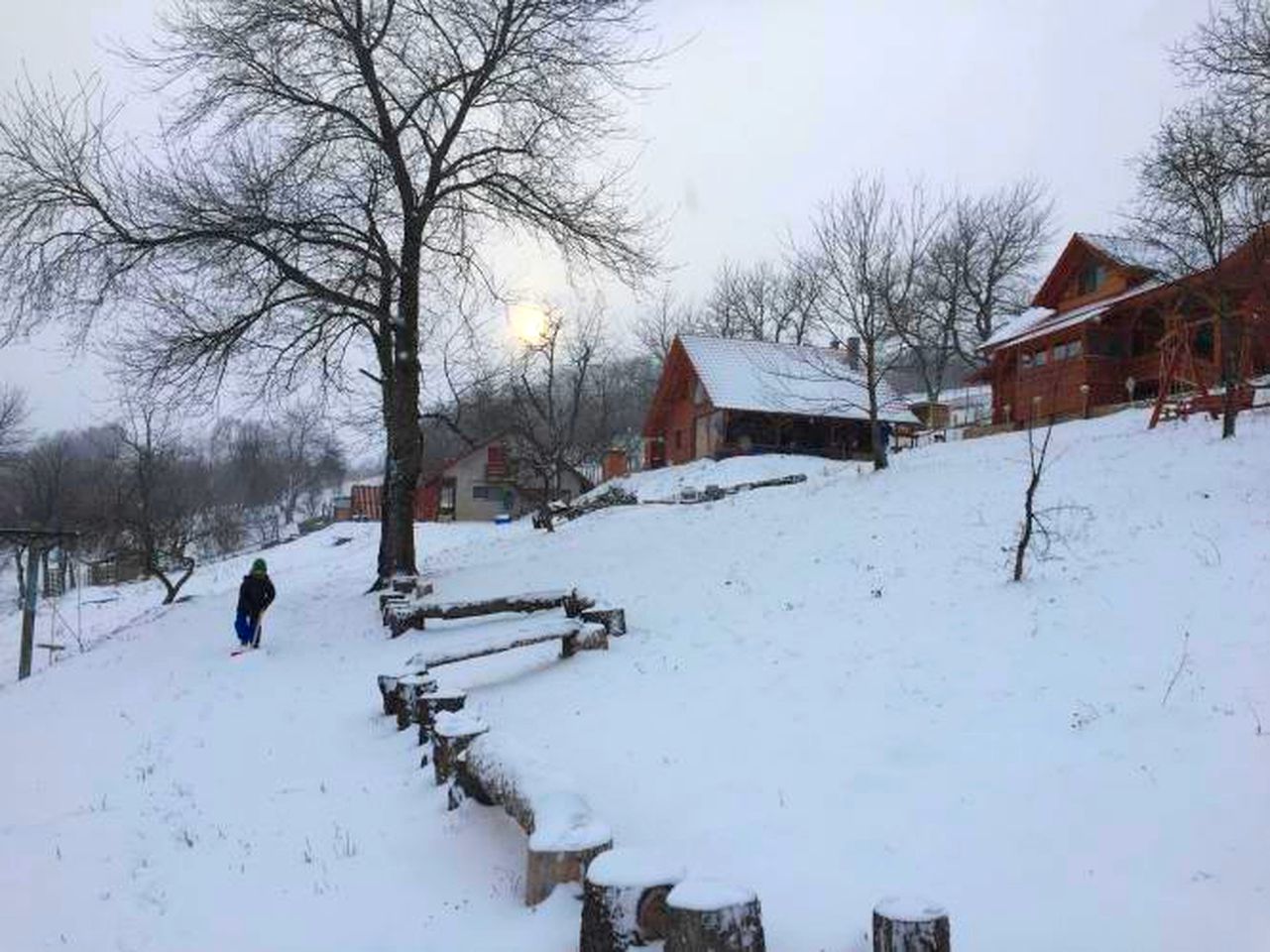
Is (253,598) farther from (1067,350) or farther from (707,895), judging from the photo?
(1067,350)

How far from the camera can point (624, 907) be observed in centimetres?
371

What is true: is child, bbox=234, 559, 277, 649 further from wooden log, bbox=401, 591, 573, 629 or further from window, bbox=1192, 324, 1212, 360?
window, bbox=1192, 324, 1212, 360

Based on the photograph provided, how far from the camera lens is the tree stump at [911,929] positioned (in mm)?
3340

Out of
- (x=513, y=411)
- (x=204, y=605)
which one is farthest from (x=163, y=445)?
(x=204, y=605)

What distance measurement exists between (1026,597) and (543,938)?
667 centimetres

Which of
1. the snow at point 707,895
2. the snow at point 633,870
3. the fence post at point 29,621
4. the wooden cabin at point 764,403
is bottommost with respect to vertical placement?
the fence post at point 29,621

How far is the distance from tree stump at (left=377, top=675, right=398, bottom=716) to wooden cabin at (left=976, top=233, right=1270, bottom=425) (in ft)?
71.4

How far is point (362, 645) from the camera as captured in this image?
13.2 m

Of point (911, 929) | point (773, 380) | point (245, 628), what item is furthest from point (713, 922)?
point (773, 380)

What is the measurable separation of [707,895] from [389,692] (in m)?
6.08

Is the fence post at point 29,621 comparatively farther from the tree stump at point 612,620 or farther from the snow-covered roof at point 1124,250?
the snow-covered roof at point 1124,250

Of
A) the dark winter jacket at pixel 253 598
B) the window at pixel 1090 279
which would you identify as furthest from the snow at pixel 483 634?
the window at pixel 1090 279

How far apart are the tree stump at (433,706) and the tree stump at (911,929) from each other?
16.2 ft

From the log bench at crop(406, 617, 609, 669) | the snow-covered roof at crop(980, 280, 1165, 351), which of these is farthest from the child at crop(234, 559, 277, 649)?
the snow-covered roof at crop(980, 280, 1165, 351)
